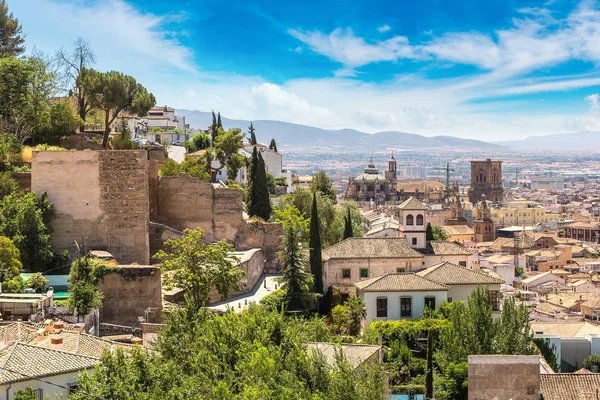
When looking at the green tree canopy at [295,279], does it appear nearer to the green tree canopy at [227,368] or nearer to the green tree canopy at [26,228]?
the green tree canopy at [26,228]

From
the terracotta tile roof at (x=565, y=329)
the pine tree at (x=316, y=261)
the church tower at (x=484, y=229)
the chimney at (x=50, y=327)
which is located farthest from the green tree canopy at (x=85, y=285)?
the church tower at (x=484, y=229)

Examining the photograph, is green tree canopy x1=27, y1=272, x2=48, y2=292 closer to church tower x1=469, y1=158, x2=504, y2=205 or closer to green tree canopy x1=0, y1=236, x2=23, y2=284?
green tree canopy x1=0, y1=236, x2=23, y2=284

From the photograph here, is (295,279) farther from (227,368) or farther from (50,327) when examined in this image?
(227,368)

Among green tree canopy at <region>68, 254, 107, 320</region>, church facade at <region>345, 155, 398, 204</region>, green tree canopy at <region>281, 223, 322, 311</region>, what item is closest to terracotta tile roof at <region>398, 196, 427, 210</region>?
green tree canopy at <region>281, 223, 322, 311</region>

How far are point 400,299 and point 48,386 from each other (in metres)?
16.6

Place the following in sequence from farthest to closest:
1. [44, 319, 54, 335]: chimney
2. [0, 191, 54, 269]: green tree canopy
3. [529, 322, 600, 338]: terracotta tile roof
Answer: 1. [529, 322, 600, 338]: terracotta tile roof
2. [0, 191, 54, 269]: green tree canopy
3. [44, 319, 54, 335]: chimney

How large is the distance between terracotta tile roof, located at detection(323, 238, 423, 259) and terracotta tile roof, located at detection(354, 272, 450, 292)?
264 centimetres

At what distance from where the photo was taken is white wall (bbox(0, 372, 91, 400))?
51.1 feet

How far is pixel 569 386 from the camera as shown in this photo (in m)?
21.5

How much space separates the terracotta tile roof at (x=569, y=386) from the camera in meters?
21.1

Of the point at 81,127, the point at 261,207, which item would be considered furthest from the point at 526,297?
the point at 81,127

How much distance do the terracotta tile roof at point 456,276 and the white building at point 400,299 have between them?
1079mm

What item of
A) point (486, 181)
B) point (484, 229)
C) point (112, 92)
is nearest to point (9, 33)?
point (112, 92)

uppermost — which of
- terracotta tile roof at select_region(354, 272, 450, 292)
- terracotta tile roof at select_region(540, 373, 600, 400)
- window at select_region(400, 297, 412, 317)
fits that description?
terracotta tile roof at select_region(354, 272, 450, 292)
